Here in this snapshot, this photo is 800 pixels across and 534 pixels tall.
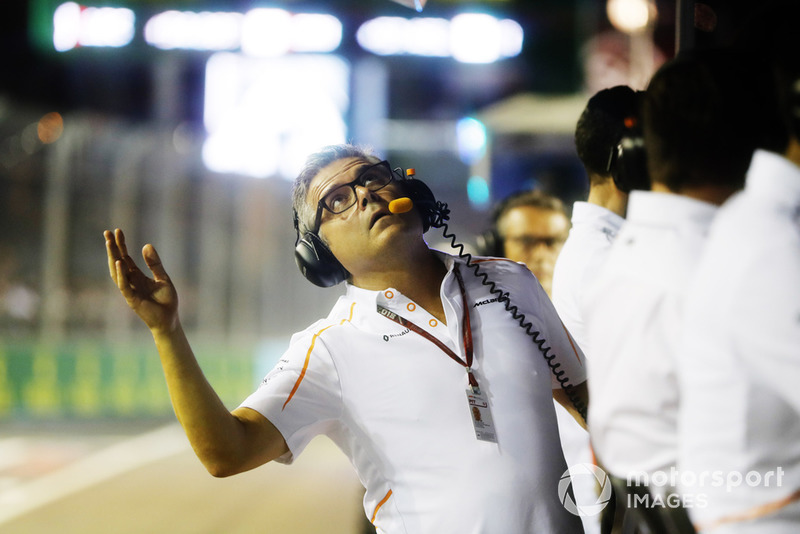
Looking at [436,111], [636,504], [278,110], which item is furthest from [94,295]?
[436,111]

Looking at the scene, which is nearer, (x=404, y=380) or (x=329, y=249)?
(x=404, y=380)

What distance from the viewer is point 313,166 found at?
7.02ft

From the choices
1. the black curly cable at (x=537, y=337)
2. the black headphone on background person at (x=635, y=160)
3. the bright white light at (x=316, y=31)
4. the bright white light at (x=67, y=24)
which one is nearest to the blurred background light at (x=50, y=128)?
the bright white light at (x=67, y=24)

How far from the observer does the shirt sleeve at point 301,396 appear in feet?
5.85

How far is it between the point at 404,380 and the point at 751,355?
926 millimetres

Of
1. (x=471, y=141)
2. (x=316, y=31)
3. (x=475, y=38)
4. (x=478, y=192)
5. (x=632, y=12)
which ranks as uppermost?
(x=316, y=31)

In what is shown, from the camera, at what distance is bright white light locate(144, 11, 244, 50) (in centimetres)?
1534

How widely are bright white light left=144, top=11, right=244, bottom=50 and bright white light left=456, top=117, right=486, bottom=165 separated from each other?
4.97 m

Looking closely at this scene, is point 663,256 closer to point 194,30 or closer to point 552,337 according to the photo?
point 552,337

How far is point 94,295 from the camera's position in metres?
11.4

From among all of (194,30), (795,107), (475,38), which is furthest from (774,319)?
(194,30)

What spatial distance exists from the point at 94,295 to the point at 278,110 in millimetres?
6852

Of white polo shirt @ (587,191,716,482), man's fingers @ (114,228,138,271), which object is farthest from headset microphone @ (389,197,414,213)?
white polo shirt @ (587,191,716,482)

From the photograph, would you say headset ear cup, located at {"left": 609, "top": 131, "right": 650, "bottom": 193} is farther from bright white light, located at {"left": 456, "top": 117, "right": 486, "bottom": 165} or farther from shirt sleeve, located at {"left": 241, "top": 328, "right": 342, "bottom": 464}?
bright white light, located at {"left": 456, "top": 117, "right": 486, "bottom": 165}
